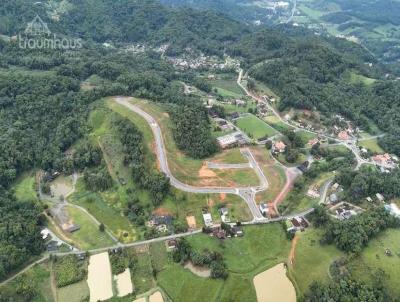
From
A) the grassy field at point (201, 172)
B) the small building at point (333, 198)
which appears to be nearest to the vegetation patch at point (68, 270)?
the grassy field at point (201, 172)

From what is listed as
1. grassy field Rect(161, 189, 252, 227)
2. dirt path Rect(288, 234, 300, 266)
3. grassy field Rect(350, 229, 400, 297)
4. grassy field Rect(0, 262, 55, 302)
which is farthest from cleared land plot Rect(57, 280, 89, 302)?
grassy field Rect(350, 229, 400, 297)

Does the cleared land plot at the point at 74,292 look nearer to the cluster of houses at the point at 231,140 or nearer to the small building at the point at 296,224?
the small building at the point at 296,224

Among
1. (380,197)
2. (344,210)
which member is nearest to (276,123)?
(380,197)

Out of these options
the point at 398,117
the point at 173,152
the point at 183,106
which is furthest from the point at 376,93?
the point at 173,152

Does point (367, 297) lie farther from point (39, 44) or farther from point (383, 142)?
point (39, 44)

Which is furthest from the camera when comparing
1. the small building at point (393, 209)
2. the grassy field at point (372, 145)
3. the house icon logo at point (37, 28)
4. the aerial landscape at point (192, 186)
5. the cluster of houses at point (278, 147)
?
the house icon logo at point (37, 28)

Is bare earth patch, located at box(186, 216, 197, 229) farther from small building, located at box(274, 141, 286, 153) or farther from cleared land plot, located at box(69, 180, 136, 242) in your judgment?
small building, located at box(274, 141, 286, 153)
